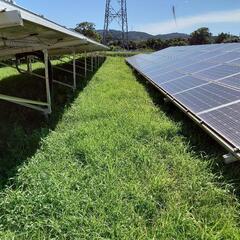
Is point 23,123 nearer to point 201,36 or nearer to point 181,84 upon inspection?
point 181,84

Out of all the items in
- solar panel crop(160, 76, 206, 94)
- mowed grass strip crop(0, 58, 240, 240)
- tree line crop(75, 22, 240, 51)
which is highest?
solar panel crop(160, 76, 206, 94)

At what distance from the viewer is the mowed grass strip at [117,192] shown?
2.97 m

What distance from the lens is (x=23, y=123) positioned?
22.0 ft

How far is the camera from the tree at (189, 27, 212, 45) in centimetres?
7500

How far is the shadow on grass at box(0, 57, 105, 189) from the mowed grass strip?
0.73 ft

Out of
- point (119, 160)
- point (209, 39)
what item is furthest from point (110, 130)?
point (209, 39)

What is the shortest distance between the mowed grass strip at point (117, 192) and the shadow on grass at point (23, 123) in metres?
0.22

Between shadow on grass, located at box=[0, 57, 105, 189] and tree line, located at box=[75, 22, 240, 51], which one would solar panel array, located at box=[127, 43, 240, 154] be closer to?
shadow on grass, located at box=[0, 57, 105, 189]

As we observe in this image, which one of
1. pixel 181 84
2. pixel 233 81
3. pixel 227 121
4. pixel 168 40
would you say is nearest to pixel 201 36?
pixel 168 40

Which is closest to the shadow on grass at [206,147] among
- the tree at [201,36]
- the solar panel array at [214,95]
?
the solar panel array at [214,95]

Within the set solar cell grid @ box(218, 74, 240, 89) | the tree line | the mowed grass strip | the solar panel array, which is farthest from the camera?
the tree line

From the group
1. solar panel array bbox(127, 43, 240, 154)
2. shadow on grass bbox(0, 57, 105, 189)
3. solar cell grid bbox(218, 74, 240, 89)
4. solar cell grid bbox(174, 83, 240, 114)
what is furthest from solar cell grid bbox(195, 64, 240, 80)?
shadow on grass bbox(0, 57, 105, 189)

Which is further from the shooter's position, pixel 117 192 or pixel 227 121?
pixel 227 121

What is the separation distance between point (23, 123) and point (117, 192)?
12.0 ft
